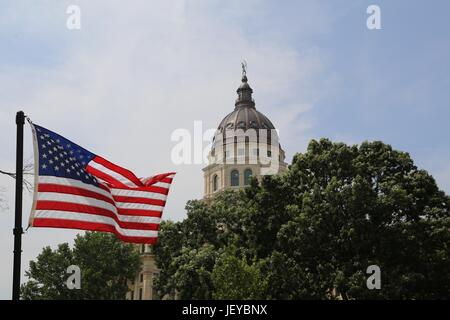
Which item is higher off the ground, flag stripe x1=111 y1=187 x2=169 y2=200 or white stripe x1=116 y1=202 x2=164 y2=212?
flag stripe x1=111 y1=187 x2=169 y2=200

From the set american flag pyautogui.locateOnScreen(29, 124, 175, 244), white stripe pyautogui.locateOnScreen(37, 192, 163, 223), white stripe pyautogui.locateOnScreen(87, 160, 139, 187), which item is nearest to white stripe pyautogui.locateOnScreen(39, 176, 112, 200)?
american flag pyautogui.locateOnScreen(29, 124, 175, 244)

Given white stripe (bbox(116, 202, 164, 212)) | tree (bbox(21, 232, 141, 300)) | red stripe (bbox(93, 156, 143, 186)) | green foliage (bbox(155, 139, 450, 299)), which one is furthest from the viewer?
tree (bbox(21, 232, 141, 300))

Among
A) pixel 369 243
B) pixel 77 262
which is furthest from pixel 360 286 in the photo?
pixel 77 262

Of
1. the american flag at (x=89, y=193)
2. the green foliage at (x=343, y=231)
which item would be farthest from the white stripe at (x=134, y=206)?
the green foliage at (x=343, y=231)

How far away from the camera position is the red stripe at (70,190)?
39.1ft

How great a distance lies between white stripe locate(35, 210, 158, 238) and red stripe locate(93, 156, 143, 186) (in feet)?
3.78

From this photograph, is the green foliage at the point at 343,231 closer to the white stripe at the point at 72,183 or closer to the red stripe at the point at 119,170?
the red stripe at the point at 119,170

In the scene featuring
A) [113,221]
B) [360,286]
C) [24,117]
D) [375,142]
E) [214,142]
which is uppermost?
[214,142]

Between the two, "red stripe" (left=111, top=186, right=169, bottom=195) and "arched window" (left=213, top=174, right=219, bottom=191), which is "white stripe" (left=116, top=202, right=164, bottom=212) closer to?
"red stripe" (left=111, top=186, right=169, bottom=195)

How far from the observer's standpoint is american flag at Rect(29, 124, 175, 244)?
11938 mm

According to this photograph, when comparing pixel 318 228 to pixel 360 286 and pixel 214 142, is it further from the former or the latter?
pixel 214 142

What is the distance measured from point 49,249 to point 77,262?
434cm
